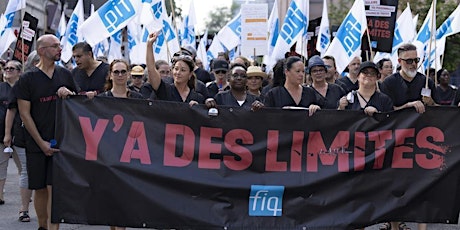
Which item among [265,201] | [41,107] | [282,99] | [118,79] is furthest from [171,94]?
[265,201]

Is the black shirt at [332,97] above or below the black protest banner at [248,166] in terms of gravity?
above

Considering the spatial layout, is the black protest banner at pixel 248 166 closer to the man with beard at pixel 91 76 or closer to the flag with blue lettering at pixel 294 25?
the man with beard at pixel 91 76

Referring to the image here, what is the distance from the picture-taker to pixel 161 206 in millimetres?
7336

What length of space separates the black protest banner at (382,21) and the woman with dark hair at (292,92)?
3713mm

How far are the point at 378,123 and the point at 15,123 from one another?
4.15m

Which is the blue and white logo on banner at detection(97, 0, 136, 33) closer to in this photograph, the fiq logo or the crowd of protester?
the crowd of protester

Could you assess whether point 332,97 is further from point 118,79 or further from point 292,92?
point 118,79

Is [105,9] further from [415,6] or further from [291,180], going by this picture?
[415,6]

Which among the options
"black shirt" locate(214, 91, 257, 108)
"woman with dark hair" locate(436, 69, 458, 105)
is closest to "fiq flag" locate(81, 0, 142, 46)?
"black shirt" locate(214, 91, 257, 108)

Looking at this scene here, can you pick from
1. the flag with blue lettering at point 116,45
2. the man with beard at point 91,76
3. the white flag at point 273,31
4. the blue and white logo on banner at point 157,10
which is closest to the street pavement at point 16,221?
the man with beard at point 91,76

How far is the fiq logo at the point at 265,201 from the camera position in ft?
24.3

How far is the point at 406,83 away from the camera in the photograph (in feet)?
30.4

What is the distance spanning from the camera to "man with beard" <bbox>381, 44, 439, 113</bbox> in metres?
9.11

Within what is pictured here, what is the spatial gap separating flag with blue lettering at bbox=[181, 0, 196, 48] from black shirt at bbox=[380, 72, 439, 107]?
11516 mm
